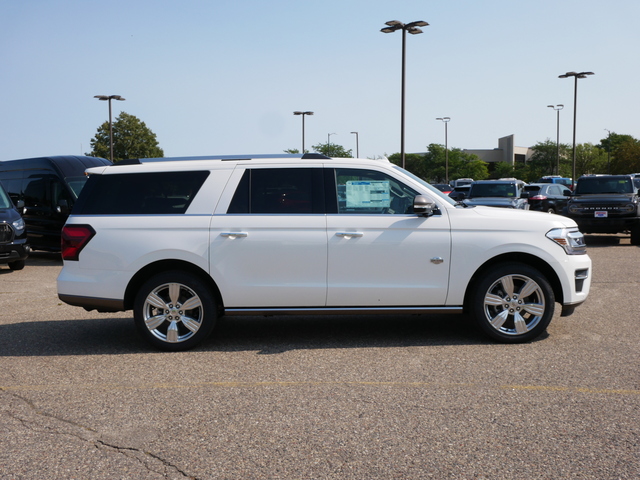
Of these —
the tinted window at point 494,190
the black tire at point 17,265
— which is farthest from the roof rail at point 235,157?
the tinted window at point 494,190

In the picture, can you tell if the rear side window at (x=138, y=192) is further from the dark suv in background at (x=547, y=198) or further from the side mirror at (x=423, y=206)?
the dark suv in background at (x=547, y=198)

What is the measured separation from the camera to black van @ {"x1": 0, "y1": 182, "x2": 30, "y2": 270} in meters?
13.9

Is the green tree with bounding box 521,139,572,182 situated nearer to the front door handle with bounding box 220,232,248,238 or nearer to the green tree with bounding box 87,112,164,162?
the green tree with bounding box 87,112,164,162

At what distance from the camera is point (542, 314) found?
6668mm

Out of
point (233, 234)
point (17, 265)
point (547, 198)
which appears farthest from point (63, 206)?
point (547, 198)

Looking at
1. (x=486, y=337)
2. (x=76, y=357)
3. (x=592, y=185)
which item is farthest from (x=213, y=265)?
(x=592, y=185)

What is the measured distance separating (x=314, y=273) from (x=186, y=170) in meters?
1.60

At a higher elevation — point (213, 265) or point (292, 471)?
point (213, 265)

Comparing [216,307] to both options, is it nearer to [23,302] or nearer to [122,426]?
[122,426]

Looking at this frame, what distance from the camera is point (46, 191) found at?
16.4m

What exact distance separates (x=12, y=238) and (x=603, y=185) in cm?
1473

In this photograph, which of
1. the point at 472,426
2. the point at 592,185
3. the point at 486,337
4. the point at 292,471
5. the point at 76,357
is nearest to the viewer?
the point at 292,471

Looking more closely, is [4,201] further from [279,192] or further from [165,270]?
[279,192]

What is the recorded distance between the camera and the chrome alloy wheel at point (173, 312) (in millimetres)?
6539
